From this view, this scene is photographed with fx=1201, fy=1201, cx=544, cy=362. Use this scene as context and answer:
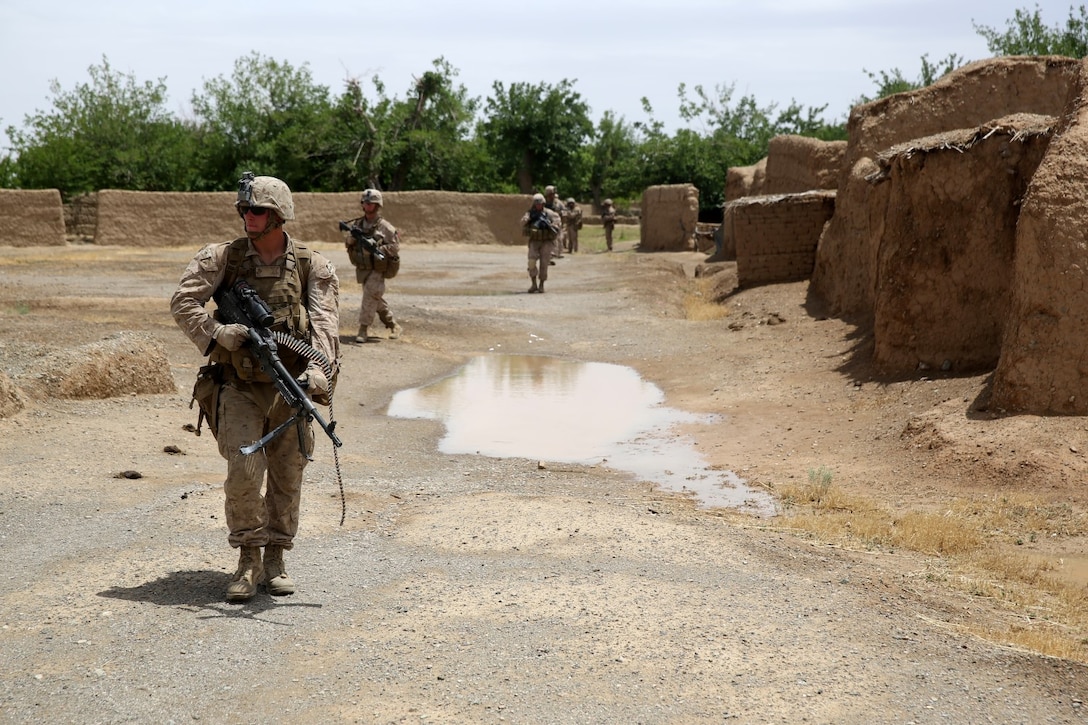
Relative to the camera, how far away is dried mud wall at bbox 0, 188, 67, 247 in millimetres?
25734

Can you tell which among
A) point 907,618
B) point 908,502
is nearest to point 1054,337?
point 908,502

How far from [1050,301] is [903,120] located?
6.82 metres

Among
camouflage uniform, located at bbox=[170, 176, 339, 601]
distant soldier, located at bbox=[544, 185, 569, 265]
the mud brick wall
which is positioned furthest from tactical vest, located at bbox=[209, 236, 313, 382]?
distant soldier, located at bbox=[544, 185, 569, 265]

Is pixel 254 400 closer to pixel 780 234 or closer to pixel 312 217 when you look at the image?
pixel 780 234

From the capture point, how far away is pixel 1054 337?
7715 millimetres

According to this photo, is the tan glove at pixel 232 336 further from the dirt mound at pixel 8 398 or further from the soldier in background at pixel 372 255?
the soldier in background at pixel 372 255

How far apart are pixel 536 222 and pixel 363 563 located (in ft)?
46.8

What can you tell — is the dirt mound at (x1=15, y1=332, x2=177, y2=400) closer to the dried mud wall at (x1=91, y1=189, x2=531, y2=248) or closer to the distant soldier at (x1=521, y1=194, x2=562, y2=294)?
the distant soldier at (x1=521, y1=194, x2=562, y2=294)

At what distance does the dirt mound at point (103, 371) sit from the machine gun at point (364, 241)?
11.4 ft

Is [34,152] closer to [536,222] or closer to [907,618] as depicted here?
[536,222]

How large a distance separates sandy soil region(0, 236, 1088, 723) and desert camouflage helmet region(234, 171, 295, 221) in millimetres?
1592

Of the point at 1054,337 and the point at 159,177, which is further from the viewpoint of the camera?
the point at 159,177

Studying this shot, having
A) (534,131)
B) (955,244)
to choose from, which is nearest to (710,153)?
(534,131)

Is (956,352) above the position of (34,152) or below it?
below
